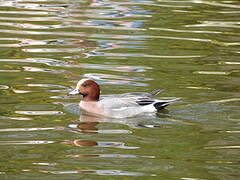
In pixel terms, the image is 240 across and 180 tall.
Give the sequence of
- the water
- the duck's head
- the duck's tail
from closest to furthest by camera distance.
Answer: the water < the duck's tail < the duck's head

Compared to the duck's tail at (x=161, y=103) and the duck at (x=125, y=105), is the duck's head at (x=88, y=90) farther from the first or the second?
the duck's tail at (x=161, y=103)

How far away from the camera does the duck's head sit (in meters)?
9.69

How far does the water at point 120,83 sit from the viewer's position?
291 inches

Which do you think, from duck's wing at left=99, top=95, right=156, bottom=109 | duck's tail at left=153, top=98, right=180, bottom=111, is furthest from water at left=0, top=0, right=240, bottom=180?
duck's wing at left=99, top=95, right=156, bottom=109

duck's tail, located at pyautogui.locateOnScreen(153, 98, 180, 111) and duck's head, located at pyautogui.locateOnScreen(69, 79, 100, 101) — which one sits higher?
duck's head, located at pyautogui.locateOnScreen(69, 79, 100, 101)

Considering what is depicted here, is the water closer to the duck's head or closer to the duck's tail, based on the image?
the duck's tail

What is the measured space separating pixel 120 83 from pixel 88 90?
4.74ft

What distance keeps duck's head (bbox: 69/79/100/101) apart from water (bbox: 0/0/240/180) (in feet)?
0.69

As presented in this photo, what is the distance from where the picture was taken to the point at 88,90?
31.8 ft

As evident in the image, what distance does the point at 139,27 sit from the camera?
15.5 metres

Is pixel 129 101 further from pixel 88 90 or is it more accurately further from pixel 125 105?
pixel 88 90

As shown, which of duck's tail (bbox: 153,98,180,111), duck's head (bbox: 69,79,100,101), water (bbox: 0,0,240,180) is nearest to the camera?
water (bbox: 0,0,240,180)

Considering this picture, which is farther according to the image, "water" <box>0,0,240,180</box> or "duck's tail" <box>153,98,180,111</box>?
"duck's tail" <box>153,98,180,111</box>

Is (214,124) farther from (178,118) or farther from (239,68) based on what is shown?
(239,68)
